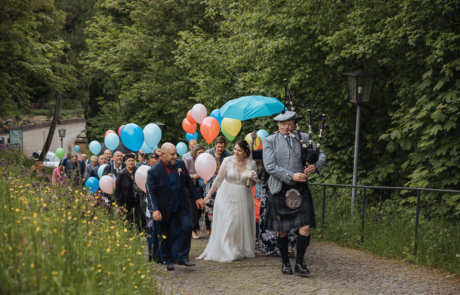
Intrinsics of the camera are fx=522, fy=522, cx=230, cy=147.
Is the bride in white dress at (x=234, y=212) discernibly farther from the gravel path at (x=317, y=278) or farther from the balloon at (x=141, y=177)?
the balloon at (x=141, y=177)

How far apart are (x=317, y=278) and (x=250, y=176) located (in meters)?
2.16

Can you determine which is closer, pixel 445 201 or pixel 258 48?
pixel 445 201

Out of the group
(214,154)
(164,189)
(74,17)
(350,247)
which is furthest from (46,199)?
(74,17)

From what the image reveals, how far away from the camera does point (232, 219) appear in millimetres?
8609

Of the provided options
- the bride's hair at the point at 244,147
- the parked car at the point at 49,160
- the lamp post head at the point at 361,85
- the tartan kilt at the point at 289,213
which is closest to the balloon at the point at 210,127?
the bride's hair at the point at 244,147

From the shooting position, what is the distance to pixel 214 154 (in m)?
10.6

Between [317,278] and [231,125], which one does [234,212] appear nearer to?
[317,278]

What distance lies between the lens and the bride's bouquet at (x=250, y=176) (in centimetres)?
867

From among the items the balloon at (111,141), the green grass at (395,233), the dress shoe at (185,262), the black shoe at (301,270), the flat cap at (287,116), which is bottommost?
the dress shoe at (185,262)

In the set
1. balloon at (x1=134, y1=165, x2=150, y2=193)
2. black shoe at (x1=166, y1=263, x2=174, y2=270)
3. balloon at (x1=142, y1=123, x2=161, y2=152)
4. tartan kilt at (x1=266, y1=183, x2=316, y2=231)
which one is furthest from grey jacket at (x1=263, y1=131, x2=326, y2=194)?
balloon at (x1=142, y1=123, x2=161, y2=152)

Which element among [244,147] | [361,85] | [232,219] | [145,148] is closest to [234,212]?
[232,219]

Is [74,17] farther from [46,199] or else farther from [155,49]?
[46,199]

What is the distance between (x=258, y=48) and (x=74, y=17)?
36424mm

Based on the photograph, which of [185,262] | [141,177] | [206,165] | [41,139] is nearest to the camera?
[185,262]
